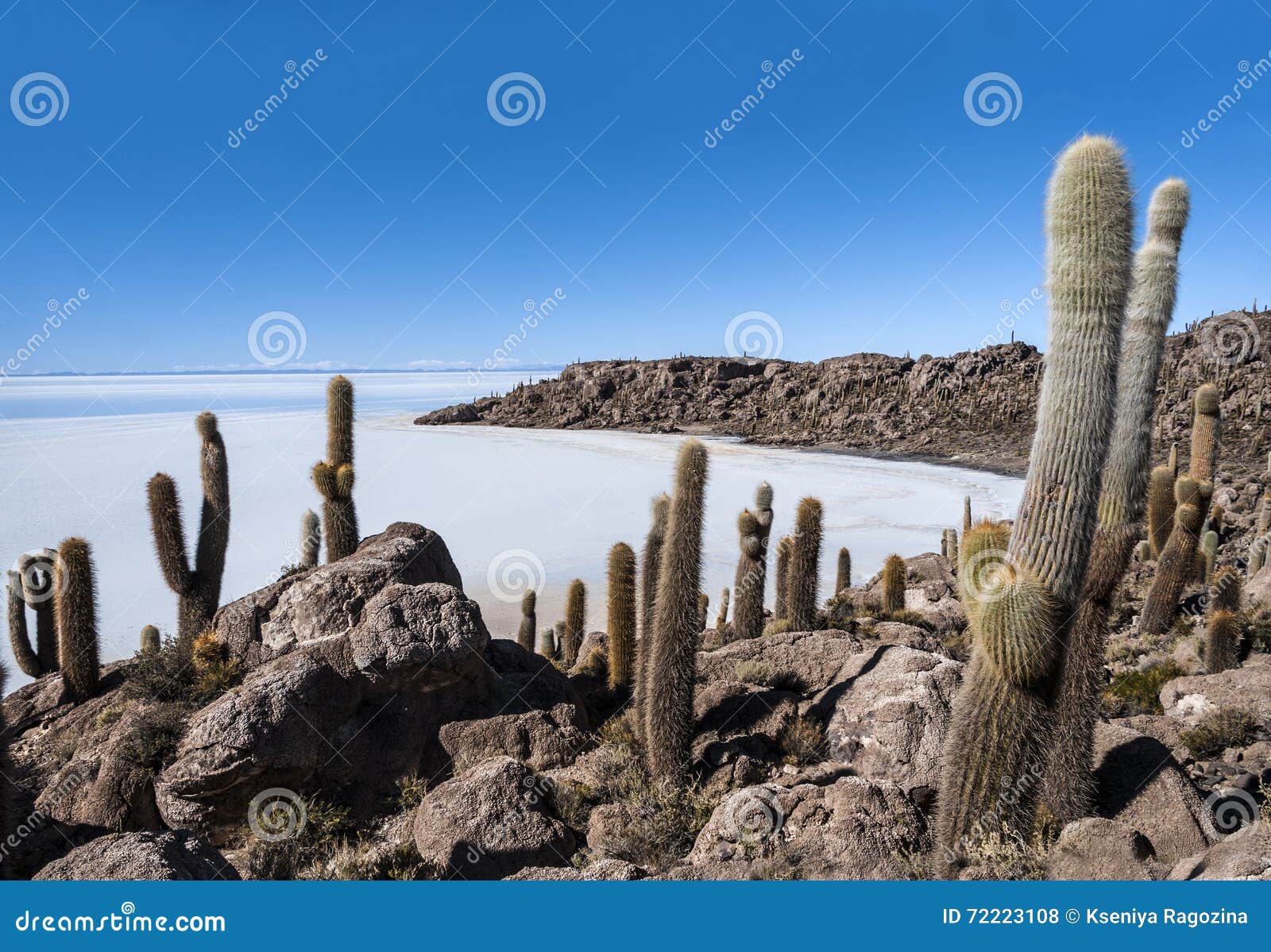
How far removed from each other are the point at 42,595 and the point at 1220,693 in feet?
52.4

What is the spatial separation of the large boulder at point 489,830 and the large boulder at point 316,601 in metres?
2.37

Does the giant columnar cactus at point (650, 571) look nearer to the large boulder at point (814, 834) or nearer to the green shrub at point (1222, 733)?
the large boulder at point (814, 834)

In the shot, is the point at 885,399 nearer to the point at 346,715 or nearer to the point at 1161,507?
the point at 1161,507

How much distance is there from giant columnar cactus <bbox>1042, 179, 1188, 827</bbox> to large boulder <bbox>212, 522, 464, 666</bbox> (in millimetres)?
5732

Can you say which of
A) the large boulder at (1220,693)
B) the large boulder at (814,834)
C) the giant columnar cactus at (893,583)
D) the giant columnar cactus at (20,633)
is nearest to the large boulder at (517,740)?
the large boulder at (814,834)

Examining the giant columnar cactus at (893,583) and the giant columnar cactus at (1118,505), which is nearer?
the giant columnar cactus at (1118,505)

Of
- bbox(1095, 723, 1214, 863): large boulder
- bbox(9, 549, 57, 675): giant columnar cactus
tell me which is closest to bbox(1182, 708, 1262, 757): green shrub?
bbox(1095, 723, 1214, 863): large boulder

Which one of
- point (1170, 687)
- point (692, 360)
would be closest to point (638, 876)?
point (1170, 687)

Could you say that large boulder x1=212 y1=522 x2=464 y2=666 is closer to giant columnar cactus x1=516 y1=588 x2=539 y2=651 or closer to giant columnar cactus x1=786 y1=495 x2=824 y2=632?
giant columnar cactus x1=786 y1=495 x2=824 y2=632

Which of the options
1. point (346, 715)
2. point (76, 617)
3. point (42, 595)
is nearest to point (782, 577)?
point (346, 715)

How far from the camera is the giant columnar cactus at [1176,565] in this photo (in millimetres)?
12281

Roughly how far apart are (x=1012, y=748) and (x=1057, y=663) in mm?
613

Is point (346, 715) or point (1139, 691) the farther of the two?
point (1139, 691)

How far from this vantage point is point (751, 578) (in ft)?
36.3
